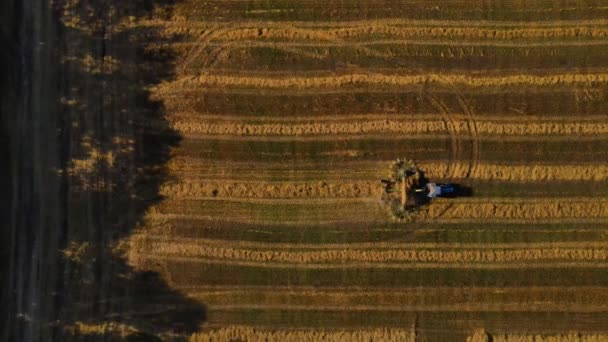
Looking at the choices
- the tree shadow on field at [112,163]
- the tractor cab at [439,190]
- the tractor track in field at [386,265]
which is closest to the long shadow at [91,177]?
the tree shadow on field at [112,163]

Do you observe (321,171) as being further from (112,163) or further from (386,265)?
(112,163)

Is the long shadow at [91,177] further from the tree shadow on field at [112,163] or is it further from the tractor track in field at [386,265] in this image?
the tractor track in field at [386,265]

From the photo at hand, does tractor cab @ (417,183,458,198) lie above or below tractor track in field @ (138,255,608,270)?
above

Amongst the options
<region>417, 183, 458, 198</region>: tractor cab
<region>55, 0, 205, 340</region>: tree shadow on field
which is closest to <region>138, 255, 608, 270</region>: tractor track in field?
<region>55, 0, 205, 340</region>: tree shadow on field

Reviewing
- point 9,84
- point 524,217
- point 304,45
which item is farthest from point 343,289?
point 9,84

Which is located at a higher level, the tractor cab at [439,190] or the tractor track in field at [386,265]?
the tractor cab at [439,190]

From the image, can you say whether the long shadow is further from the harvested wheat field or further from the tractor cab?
the tractor cab

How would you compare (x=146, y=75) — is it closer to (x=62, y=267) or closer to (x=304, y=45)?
(x=304, y=45)
